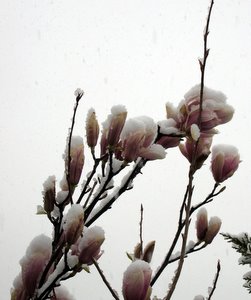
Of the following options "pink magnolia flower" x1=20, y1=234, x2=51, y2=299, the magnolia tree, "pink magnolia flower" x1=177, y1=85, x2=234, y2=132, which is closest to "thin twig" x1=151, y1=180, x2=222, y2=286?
the magnolia tree

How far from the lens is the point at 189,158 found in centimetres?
104

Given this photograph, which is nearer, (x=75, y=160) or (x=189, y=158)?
(x=75, y=160)

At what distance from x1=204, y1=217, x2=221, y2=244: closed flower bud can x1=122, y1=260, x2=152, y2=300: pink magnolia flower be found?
0.51m

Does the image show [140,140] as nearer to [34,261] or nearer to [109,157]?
[109,157]

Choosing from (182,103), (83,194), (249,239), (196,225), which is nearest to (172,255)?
(196,225)

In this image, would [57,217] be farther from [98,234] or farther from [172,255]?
[172,255]

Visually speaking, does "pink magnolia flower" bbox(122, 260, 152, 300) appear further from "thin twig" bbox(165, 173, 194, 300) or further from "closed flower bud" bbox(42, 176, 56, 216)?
"closed flower bud" bbox(42, 176, 56, 216)

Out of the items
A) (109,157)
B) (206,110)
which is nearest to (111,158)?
(109,157)

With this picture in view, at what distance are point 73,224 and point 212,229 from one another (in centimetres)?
54

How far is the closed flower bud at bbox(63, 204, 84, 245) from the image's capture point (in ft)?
2.54

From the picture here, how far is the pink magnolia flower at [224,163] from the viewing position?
1070mm

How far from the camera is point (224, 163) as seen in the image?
1071mm

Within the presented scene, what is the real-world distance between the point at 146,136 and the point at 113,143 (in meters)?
0.09

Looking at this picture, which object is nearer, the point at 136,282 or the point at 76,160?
the point at 136,282
